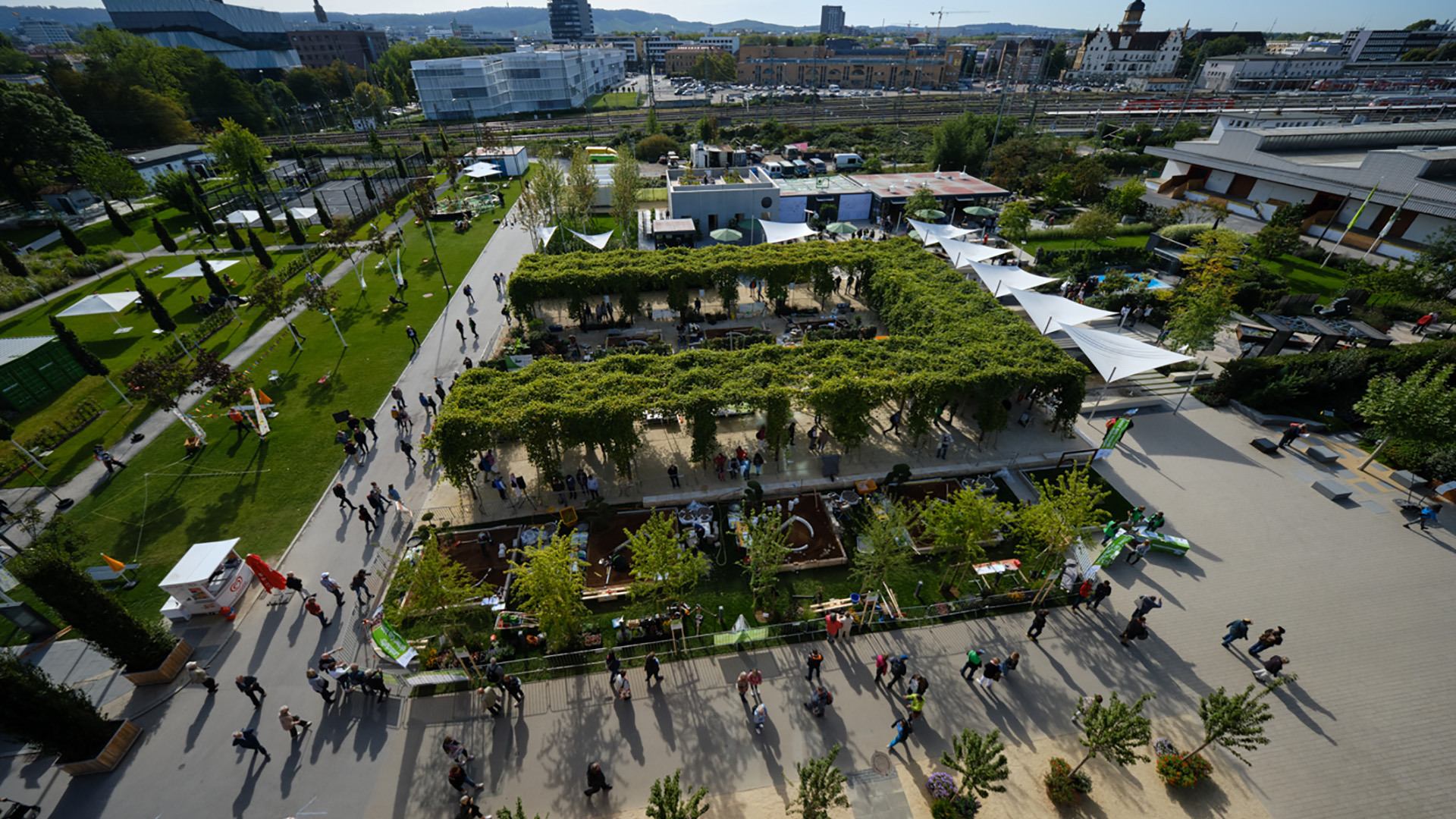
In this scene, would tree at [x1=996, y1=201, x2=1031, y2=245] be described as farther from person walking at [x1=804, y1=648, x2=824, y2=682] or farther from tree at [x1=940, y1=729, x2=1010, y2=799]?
tree at [x1=940, y1=729, x2=1010, y2=799]

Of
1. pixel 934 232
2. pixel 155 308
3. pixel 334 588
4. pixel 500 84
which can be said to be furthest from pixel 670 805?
pixel 500 84

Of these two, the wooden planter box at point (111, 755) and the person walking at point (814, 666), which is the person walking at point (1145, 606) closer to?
the person walking at point (814, 666)

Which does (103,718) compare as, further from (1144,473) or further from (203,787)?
(1144,473)

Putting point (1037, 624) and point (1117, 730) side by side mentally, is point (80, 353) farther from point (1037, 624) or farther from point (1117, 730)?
point (1117, 730)

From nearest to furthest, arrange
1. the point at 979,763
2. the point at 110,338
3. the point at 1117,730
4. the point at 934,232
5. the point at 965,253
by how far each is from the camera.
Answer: the point at 979,763 < the point at 1117,730 < the point at 110,338 < the point at 965,253 < the point at 934,232

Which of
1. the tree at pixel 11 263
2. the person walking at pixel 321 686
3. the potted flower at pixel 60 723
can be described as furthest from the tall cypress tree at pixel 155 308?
the person walking at pixel 321 686

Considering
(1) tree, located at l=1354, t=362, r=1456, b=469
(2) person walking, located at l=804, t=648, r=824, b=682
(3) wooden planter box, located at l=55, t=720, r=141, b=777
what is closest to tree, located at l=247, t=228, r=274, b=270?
(3) wooden planter box, located at l=55, t=720, r=141, b=777
